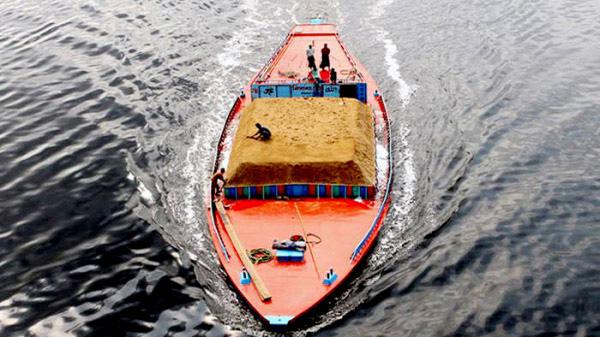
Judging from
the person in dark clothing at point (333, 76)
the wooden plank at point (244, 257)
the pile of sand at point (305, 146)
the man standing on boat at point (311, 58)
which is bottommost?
the wooden plank at point (244, 257)

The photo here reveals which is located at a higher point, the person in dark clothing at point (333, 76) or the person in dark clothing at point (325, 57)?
the person in dark clothing at point (325, 57)

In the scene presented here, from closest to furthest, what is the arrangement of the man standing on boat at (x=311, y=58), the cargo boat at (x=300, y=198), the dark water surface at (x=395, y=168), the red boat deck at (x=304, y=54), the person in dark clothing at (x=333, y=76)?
the cargo boat at (x=300, y=198) → the dark water surface at (x=395, y=168) → the person in dark clothing at (x=333, y=76) → the man standing on boat at (x=311, y=58) → the red boat deck at (x=304, y=54)

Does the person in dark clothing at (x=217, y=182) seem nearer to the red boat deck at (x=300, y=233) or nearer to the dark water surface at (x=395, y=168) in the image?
the red boat deck at (x=300, y=233)

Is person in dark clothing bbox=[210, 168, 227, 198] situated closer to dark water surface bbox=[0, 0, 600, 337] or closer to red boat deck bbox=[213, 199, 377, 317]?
red boat deck bbox=[213, 199, 377, 317]

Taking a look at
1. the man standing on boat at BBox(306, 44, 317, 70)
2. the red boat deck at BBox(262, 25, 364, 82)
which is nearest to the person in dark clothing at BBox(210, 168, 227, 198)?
the red boat deck at BBox(262, 25, 364, 82)

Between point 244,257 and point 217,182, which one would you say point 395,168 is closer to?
point 217,182

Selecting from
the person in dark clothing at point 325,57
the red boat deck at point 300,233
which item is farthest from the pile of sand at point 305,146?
the person in dark clothing at point 325,57
